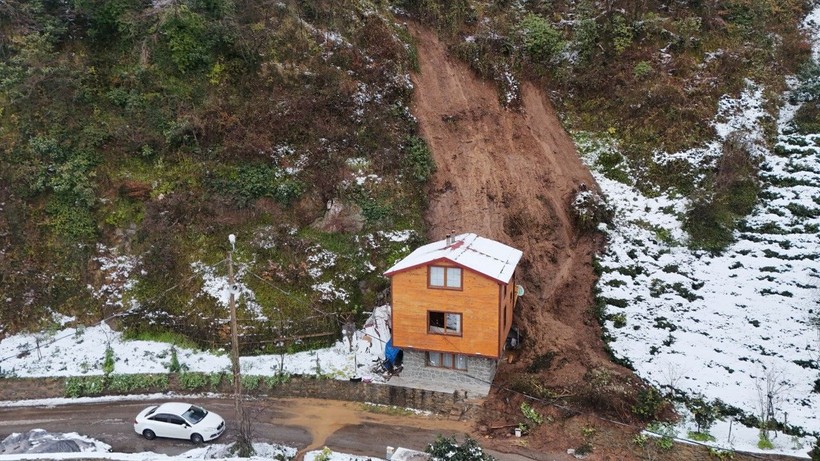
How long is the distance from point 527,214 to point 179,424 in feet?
54.3

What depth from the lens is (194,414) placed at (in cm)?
1805

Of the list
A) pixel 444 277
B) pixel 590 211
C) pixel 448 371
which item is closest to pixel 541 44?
pixel 590 211

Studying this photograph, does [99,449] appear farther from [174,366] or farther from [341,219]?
[341,219]

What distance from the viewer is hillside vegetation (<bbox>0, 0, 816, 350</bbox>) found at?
75.2 ft

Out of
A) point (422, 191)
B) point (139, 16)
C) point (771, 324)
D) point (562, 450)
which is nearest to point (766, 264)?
point (771, 324)

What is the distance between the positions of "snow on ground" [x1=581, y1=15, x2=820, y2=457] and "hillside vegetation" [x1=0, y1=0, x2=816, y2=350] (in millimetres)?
1112

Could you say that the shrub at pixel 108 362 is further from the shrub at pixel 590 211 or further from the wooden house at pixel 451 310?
the shrub at pixel 590 211

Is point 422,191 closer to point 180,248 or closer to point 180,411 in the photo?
point 180,248

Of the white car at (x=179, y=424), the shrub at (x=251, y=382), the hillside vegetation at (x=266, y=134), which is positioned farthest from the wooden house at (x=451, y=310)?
the white car at (x=179, y=424)

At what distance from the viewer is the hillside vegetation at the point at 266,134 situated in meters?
22.9

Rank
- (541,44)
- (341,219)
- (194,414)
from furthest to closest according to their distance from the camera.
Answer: (541,44) → (341,219) → (194,414)

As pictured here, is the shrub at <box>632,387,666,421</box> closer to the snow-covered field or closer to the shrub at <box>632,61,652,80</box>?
the snow-covered field

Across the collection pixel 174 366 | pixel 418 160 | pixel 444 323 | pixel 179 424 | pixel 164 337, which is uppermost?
pixel 418 160

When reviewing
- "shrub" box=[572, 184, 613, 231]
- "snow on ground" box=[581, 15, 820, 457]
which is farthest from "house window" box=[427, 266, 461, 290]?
"shrub" box=[572, 184, 613, 231]
